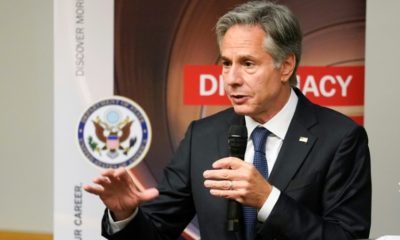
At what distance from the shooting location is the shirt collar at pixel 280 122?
7.29 feet

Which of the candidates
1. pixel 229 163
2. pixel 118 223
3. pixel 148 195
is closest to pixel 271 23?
pixel 229 163

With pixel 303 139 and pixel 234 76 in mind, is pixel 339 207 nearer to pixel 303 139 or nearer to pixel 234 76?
pixel 303 139

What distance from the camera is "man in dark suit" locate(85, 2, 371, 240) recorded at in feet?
6.39

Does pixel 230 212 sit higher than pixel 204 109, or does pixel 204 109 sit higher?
pixel 204 109

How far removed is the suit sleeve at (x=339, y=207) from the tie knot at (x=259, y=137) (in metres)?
0.24

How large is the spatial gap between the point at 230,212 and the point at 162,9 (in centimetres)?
209

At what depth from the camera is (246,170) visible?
1771mm

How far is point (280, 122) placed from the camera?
224 centimetres

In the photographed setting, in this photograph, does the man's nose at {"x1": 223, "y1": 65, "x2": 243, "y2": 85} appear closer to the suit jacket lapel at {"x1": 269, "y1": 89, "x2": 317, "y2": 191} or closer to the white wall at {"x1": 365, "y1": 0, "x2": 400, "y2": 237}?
the suit jacket lapel at {"x1": 269, "y1": 89, "x2": 317, "y2": 191}

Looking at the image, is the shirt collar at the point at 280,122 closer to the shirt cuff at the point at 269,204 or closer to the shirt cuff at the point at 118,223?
the shirt cuff at the point at 269,204
